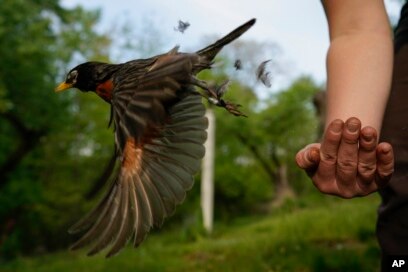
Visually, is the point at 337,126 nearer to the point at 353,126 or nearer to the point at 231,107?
the point at 353,126

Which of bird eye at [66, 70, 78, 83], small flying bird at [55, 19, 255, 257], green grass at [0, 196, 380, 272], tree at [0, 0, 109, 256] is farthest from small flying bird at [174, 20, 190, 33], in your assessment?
tree at [0, 0, 109, 256]

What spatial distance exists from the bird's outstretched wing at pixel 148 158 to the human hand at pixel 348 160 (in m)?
0.41

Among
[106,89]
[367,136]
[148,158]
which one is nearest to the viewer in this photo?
[367,136]

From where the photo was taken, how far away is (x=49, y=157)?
2709 cm

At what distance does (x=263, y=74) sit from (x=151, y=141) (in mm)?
415

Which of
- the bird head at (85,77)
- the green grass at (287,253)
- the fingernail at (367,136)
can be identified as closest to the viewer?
the fingernail at (367,136)

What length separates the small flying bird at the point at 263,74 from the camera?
5.50 feet

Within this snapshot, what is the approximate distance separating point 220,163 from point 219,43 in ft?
111

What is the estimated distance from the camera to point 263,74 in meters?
1.69

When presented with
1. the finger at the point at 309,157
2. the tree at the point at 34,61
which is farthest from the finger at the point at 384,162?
the tree at the point at 34,61

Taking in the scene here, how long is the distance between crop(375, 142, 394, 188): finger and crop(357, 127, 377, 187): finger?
0.01 m

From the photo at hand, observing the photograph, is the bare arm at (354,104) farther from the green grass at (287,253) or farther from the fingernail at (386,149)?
the green grass at (287,253)

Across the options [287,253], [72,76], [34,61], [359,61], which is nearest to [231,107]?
[359,61]

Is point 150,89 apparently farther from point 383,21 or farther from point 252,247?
point 252,247
